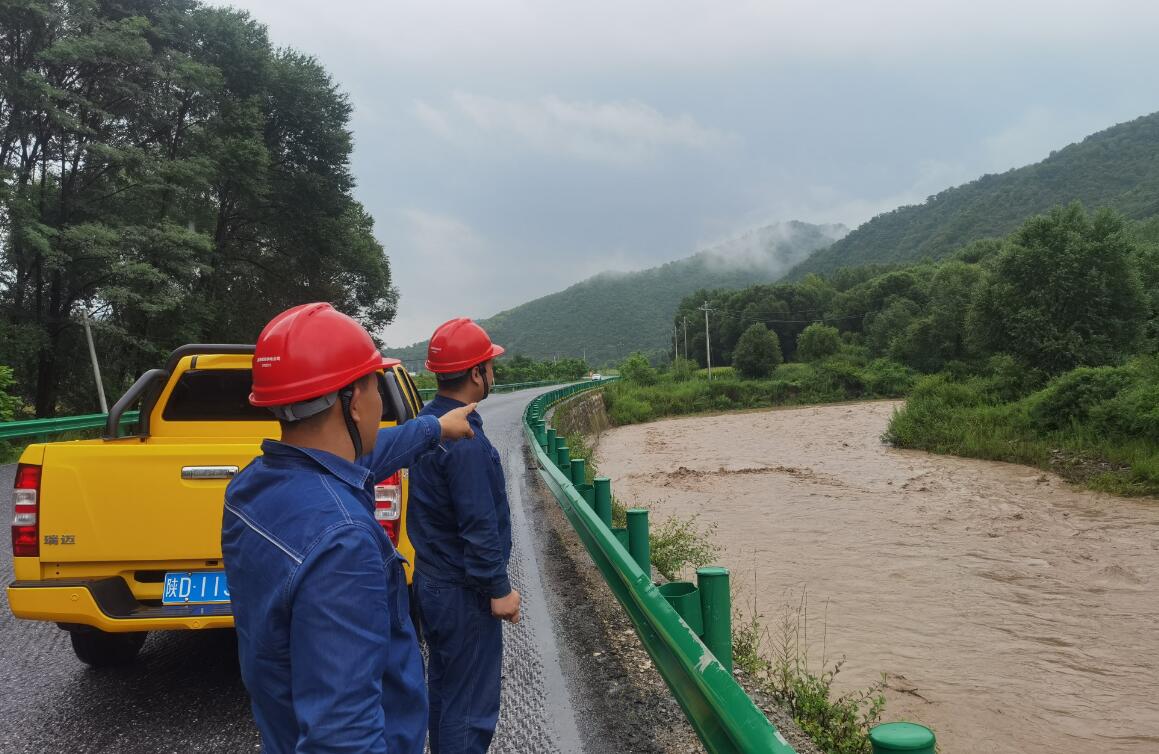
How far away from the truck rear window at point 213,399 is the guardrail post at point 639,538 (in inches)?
68.5

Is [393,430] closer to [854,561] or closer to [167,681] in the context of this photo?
[167,681]

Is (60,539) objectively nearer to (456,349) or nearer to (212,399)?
(212,399)

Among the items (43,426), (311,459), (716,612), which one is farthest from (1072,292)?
(311,459)

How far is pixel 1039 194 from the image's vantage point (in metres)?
106

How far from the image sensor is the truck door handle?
11.1 ft

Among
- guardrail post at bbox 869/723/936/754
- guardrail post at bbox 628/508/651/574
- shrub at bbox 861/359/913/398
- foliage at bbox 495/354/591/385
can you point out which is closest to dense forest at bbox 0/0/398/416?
guardrail post at bbox 628/508/651/574

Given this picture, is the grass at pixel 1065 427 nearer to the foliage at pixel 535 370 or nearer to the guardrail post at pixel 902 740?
the guardrail post at pixel 902 740

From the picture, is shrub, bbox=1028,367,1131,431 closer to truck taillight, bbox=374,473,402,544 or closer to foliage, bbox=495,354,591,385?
truck taillight, bbox=374,473,402,544

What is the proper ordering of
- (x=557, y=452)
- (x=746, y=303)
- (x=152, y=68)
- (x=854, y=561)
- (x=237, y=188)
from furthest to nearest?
(x=746, y=303) < (x=237, y=188) < (x=152, y=68) < (x=854, y=561) < (x=557, y=452)

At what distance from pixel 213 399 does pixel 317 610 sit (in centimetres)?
411

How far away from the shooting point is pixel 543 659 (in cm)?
416

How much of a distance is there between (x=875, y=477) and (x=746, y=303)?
94.2 metres

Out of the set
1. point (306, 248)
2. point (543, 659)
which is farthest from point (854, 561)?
point (306, 248)

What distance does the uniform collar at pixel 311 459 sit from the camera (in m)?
1.40
